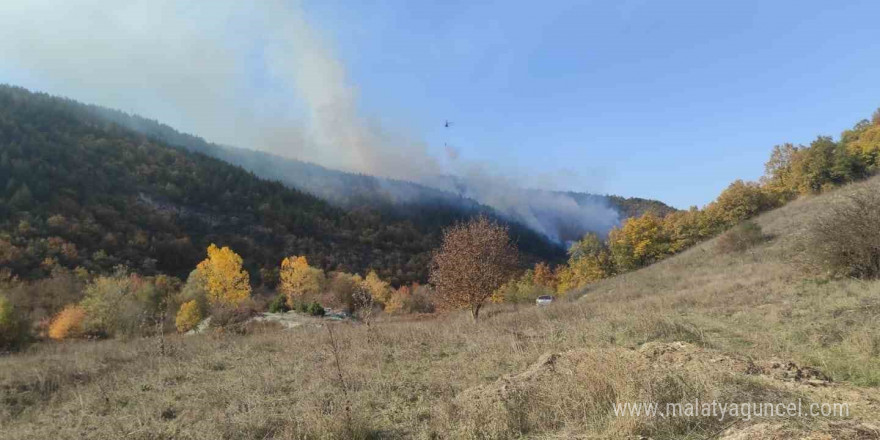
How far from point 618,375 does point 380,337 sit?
10.1m

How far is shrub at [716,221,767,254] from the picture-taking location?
1448 inches

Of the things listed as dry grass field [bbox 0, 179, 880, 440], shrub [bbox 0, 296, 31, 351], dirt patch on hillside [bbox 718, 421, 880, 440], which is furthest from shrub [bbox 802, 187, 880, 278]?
shrub [bbox 0, 296, 31, 351]

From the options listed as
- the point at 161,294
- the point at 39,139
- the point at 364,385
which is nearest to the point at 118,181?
the point at 39,139

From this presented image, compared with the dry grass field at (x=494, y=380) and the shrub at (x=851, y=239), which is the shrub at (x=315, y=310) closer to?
the dry grass field at (x=494, y=380)

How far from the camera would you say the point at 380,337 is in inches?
561

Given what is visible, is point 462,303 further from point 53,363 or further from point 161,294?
point 161,294

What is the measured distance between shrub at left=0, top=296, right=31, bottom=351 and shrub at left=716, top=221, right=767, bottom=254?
56256mm

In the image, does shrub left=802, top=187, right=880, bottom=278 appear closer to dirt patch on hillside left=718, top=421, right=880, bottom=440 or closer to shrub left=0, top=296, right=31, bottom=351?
dirt patch on hillside left=718, top=421, right=880, bottom=440

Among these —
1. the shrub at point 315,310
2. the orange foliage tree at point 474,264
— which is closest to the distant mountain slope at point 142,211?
the shrub at point 315,310

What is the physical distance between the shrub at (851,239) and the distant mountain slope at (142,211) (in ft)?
327

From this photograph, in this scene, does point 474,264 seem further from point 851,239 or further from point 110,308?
point 110,308

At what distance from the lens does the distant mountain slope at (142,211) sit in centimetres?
8494

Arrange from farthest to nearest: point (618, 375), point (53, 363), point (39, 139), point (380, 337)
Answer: point (39, 139) < point (380, 337) < point (53, 363) < point (618, 375)

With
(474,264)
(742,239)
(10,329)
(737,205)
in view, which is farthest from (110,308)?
(737,205)
